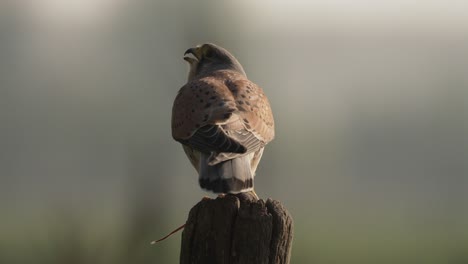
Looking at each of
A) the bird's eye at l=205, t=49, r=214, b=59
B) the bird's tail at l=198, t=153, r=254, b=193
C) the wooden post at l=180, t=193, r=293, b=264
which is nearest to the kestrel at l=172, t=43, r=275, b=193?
the bird's tail at l=198, t=153, r=254, b=193

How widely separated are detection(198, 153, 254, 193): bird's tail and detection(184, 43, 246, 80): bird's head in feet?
3.99

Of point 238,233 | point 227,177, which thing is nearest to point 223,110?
point 227,177

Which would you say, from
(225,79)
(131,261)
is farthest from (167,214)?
(225,79)

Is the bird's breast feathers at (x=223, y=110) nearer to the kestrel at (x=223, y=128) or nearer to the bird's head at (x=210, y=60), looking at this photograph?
the kestrel at (x=223, y=128)

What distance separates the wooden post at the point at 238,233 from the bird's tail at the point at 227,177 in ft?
0.41

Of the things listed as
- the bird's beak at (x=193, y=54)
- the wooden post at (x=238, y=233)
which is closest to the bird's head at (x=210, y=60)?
the bird's beak at (x=193, y=54)

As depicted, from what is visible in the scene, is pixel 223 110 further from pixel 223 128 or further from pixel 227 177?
pixel 227 177

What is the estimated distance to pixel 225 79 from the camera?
10.5 feet

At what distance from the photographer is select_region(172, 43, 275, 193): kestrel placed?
2434 mm

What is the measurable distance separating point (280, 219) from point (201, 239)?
27cm

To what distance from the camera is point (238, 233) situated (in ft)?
7.02

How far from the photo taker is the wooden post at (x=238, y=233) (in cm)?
212

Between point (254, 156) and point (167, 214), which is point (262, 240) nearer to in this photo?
point (254, 156)

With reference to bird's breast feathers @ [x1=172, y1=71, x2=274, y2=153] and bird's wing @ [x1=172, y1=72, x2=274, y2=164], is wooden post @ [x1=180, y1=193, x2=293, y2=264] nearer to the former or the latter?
bird's wing @ [x1=172, y1=72, x2=274, y2=164]
